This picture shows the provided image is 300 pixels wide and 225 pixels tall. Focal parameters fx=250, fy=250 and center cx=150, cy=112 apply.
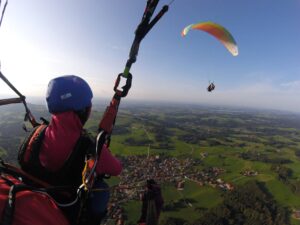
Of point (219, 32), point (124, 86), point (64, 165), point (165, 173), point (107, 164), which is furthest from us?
point (165, 173)

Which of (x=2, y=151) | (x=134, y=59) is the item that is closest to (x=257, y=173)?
(x=2, y=151)

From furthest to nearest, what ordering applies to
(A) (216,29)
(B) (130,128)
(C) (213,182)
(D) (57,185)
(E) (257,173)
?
(B) (130,128)
(E) (257,173)
(C) (213,182)
(A) (216,29)
(D) (57,185)

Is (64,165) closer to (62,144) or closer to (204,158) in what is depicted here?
(62,144)

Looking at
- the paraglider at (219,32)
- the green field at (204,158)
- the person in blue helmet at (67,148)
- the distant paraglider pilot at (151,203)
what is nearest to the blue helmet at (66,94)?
the person in blue helmet at (67,148)

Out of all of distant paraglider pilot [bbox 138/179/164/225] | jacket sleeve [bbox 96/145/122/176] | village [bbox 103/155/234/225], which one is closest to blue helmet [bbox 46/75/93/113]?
jacket sleeve [bbox 96/145/122/176]

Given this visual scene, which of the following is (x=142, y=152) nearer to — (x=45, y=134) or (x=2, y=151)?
(x=2, y=151)

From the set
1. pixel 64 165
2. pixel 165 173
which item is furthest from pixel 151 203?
pixel 165 173
